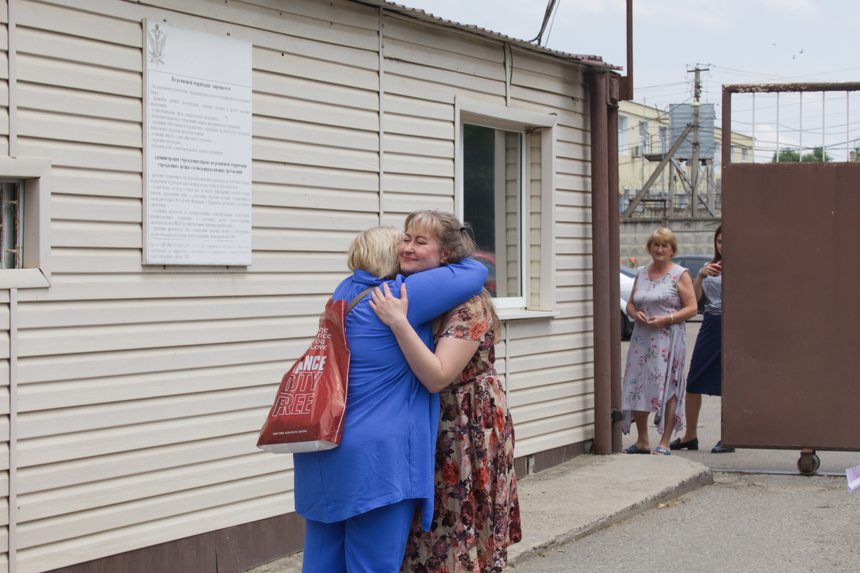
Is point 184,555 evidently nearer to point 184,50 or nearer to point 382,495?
point 382,495

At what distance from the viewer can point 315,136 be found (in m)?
4.80

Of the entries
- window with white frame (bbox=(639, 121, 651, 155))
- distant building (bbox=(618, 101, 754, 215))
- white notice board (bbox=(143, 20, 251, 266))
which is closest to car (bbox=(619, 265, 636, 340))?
white notice board (bbox=(143, 20, 251, 266))

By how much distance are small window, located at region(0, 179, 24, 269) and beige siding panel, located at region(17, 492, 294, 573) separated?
1.18 m

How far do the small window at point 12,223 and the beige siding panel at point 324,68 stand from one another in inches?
53.7

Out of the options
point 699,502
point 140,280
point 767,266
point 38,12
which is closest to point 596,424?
point 699,502

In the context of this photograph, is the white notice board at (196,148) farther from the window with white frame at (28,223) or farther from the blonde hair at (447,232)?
the blonde hair at (447,232)

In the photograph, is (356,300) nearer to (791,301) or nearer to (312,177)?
(312,177)

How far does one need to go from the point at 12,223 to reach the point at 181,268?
0.77 metres

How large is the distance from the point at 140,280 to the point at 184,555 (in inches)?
51.5

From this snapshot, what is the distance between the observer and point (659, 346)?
6977 mm

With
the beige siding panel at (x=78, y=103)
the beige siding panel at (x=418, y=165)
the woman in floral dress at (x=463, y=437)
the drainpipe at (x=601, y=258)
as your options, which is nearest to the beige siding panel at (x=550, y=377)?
the drainpipe at (x=601, y=258)

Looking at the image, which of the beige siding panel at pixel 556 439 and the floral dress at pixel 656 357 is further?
the floral dress at pixel 656 357

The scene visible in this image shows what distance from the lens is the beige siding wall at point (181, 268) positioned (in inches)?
145

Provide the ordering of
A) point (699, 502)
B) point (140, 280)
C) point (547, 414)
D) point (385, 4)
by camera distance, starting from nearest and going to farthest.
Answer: point (140, 280)
point (385, 4)
point (699, 502)
point (547, 414)
